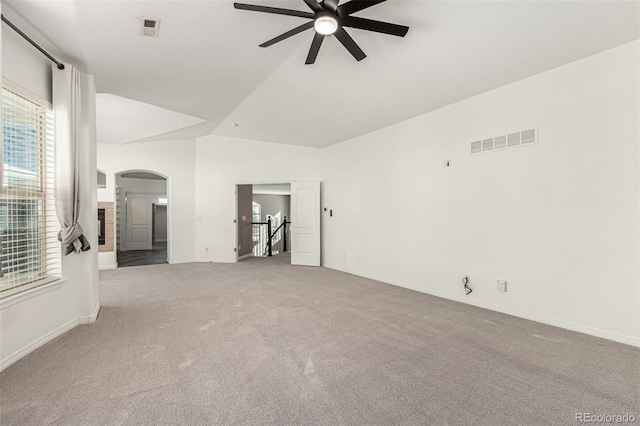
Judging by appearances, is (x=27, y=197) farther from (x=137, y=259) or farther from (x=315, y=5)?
(x=137, y=259)

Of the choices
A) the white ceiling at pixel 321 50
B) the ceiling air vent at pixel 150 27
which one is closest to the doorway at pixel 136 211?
the white ceiling at pixel 321 50

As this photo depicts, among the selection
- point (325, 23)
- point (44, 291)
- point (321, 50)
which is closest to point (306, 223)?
point (321, 50)

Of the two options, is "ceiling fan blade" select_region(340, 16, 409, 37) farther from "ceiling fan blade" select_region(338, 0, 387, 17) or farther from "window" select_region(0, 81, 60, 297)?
"window" select_region(0, 81, 60, 297)

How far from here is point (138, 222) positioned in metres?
10.1

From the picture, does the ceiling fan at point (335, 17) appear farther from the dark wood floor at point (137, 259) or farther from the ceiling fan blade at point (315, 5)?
the dark wood floor at point (137, 259)

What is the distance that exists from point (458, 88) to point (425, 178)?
1.36 metres

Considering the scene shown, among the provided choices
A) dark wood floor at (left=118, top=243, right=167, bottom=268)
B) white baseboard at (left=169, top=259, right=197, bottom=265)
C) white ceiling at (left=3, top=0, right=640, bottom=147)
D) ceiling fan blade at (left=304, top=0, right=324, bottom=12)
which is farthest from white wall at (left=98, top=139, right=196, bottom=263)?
ceiling fan blade at (left=304, top=0, right=324, bottom=12)

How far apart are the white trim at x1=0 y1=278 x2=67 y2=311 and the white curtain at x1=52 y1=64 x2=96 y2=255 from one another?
317mm

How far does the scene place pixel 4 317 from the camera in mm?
2402

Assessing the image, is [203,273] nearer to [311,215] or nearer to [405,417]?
[311,215]

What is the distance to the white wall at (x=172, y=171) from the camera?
682 cm

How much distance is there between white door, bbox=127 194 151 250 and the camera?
9.97 m

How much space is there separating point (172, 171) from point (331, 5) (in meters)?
6.32

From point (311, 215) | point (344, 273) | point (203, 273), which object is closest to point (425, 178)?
point (344, 273)
